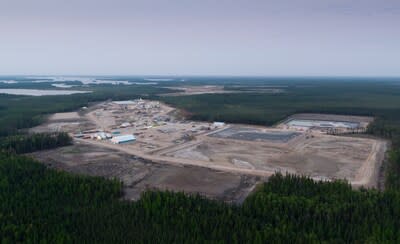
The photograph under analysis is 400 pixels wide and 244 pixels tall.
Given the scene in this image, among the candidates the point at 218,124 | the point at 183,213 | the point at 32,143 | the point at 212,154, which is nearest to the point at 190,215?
the point at 183,213

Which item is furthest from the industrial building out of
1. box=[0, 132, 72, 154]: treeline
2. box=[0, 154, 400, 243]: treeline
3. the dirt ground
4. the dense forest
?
box=[0, 154, 400, 243]: treeline

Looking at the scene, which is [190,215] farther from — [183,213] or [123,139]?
[123,139]

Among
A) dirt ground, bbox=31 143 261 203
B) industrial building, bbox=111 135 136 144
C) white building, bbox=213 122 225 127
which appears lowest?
dirt ground, bbox=31 143 261 203

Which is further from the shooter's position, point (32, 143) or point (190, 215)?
point (32, 143)

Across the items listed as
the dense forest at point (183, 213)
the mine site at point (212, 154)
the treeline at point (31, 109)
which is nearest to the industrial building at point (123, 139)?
the mine site at point (212, 154)

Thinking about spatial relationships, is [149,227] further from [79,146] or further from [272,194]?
[79,146]

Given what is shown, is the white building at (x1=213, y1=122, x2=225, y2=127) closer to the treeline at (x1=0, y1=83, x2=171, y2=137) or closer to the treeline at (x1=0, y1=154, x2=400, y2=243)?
the treeline at (x1=0, y1=83, x2=171, y2=137)

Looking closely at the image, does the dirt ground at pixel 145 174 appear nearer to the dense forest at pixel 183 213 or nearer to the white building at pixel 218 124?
the dense forest at pixel 183 213

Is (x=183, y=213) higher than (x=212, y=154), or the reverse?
(x=183, y=213)
